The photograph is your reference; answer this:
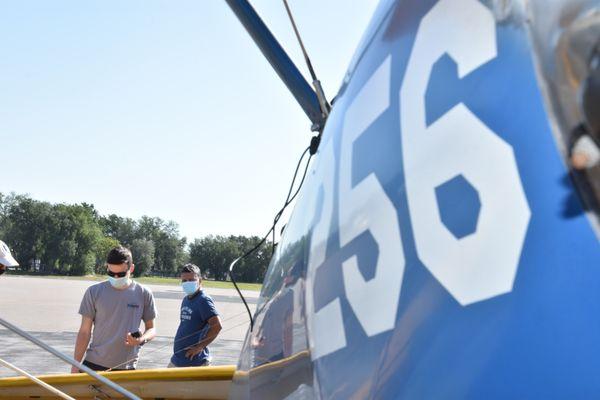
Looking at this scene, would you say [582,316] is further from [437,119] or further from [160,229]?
[160,229]

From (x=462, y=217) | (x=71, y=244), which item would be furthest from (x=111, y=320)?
(x=71, y=244)

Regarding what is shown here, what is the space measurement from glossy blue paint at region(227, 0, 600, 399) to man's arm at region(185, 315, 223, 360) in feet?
14.1

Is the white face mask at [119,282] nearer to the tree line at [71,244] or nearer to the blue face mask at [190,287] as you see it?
the blue face mask at [190,287]

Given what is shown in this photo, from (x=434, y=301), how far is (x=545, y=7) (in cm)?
36

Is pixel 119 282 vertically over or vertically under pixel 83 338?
over

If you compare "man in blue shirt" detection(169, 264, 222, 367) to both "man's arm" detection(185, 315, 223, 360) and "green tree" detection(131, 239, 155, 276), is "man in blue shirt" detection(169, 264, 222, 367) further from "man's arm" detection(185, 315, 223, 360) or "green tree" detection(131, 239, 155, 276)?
"green tree" detection(131, 239, 155, 276)

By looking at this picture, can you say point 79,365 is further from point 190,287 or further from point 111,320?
point 190,287

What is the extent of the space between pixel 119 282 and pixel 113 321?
0.29 meters

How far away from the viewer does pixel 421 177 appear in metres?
0.85

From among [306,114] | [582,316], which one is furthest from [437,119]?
[306,114]

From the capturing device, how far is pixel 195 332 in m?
5.41

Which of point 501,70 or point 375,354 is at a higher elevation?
point 501,70

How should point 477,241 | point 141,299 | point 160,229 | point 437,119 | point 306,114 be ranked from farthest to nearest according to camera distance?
point 160,229, point 141,299, point 306,114, point 437,119, point 477,241

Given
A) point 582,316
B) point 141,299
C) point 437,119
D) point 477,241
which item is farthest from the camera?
point 141,299
